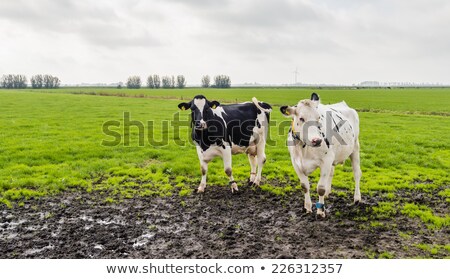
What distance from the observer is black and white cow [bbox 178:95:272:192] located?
855 cm

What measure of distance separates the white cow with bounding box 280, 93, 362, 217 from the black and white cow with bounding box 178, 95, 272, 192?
6.88 feet

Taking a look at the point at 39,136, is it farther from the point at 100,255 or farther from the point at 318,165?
the point at 318,165

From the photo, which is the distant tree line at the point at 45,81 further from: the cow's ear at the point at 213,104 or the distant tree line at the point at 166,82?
the cow's ear at the point at 213,104

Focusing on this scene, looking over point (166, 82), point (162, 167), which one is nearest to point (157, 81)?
point (166, 82)

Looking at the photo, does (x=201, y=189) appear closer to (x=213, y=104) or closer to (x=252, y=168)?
(x=252, y=168)

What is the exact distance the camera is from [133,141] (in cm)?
1616

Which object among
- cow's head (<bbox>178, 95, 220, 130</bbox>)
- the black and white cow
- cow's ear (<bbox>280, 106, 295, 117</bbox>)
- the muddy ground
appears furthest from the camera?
the black and white cow

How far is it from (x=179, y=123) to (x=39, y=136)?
8733 mm

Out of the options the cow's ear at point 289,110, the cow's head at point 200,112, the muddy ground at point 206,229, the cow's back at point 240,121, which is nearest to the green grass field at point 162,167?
the muddy ground at point 206,229

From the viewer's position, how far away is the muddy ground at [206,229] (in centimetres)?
571
